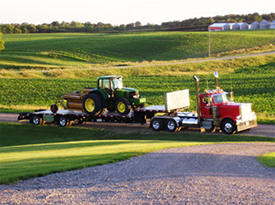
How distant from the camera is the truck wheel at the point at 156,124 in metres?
30.1

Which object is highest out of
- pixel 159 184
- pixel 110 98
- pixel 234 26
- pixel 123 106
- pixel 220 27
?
pixel 234 26

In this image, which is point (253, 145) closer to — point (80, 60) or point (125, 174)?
point (125, 174)

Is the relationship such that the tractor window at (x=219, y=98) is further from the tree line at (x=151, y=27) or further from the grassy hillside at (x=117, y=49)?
the tree line at (x=151, y=27)

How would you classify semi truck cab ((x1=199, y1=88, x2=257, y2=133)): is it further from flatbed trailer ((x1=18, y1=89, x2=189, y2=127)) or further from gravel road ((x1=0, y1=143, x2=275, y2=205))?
gravel road ((x1=0, y1=143, x2=275, y2=205))

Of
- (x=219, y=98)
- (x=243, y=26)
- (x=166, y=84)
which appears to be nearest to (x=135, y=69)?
(x=166, y=84)

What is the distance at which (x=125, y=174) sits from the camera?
15727 mm

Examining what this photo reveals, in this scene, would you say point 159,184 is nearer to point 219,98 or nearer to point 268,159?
point 268,159

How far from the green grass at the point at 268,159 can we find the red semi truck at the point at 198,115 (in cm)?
940

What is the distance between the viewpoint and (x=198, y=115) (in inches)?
1136

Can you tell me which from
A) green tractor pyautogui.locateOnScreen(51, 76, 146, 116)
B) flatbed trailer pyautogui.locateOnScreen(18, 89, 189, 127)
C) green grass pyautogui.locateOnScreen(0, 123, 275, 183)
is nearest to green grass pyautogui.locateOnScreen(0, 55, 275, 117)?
flatbed trailer pyautogui.locateOnScreen(18, 89, 189, 127)

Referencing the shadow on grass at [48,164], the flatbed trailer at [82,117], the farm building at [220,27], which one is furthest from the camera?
the farm building at [220,27]

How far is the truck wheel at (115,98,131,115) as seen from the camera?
31.0 m

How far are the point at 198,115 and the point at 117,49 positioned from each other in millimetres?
85012

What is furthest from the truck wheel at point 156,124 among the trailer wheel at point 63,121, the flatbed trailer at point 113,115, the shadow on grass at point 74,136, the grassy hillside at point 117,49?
the grassy hillside at point 117,49
